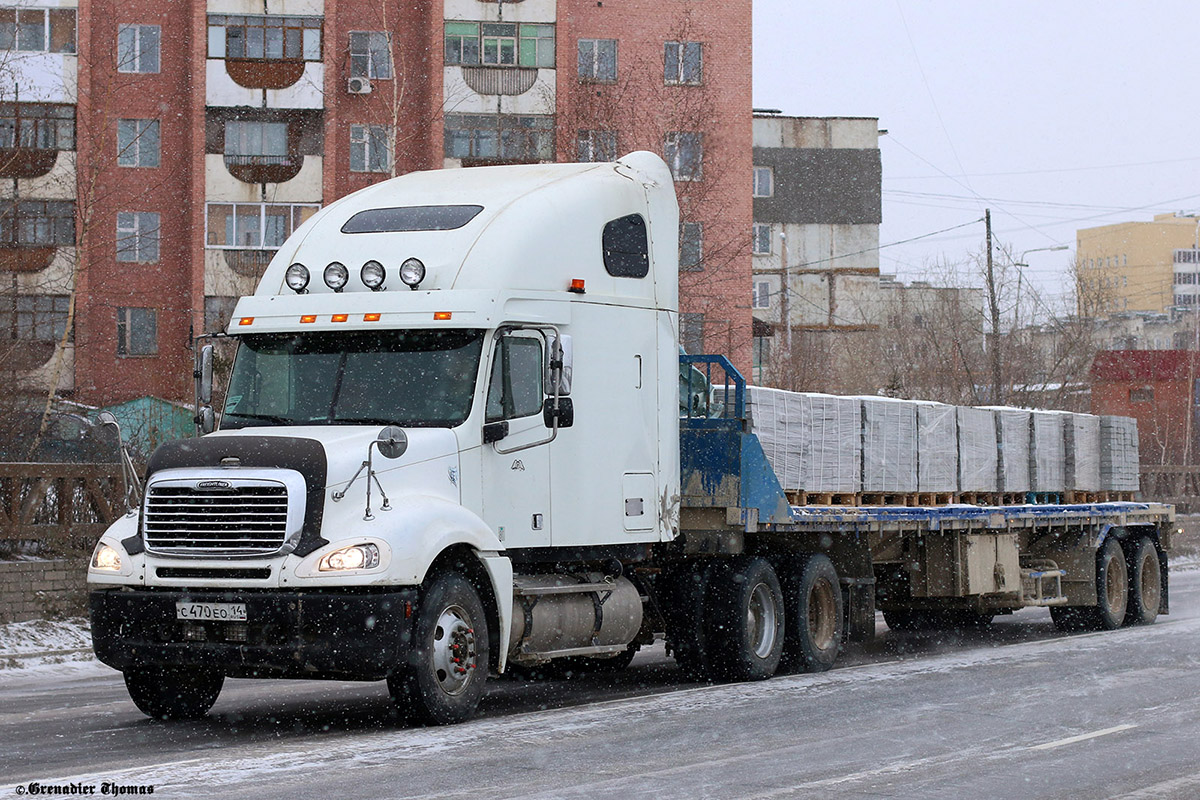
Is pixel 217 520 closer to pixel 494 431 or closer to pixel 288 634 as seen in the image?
pixel 288 634

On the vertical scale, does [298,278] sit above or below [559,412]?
above

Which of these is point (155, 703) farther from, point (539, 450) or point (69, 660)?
point (69, 660)

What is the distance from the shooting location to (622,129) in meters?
32.6

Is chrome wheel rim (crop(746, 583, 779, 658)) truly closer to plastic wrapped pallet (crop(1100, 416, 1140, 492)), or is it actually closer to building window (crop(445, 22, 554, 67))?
plastic wrapped pallet (crop(1100, 416, 1140, 492))

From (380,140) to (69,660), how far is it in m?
29.8

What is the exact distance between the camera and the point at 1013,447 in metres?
18.8

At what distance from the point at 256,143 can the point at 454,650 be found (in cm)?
3782

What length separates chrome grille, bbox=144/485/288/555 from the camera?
10.2 metres

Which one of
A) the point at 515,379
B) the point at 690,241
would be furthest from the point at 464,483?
the point at 690,241

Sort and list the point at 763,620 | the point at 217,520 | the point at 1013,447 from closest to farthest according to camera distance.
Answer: the point at 217,520
the point at 763,620
the point at 1013,447

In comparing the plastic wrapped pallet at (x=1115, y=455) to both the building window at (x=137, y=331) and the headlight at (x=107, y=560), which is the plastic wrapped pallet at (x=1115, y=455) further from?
the building window at (x=137, y=331)

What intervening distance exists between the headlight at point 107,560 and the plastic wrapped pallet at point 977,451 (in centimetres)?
978

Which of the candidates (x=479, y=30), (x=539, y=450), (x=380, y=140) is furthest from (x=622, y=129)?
(x=539, y=450)

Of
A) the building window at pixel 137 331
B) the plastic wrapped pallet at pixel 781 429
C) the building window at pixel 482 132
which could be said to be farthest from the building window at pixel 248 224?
the plastic wrapped pallet at pixel 781 429
